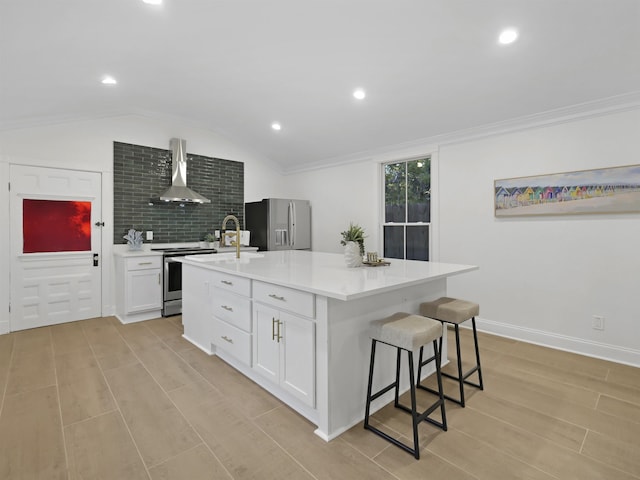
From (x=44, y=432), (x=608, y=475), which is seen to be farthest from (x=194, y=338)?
(x=608, y=475)

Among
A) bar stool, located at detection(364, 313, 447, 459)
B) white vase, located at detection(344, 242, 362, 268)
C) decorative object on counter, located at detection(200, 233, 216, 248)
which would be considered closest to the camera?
Answer: bar stool, located at detection(364, 313, 447, 459)

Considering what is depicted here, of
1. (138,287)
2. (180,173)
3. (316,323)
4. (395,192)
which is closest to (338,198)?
(395,192)

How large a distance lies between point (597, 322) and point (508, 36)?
8.82 ft

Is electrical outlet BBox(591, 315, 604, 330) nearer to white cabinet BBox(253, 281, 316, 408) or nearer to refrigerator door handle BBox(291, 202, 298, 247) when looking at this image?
white cabinet BBox(253, 281, 316, 408)

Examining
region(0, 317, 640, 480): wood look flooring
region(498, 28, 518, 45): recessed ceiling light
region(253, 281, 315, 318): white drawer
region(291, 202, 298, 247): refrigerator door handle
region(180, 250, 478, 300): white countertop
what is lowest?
region(0, 317, 640, 480): wood look flooring

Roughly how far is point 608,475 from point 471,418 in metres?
0.67

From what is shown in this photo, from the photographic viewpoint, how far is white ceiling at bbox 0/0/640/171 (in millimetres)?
2348

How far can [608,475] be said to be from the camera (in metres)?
1.63

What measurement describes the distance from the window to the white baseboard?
1197 millimetres

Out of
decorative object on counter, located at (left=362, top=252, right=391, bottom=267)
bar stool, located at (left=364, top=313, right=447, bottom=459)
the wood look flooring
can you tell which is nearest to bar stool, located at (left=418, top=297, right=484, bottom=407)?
the wood look flooring

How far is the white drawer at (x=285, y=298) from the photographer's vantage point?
1.99 m

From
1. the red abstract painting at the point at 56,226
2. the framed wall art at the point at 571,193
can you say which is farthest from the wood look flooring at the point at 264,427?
the red abstract painting at the point at 56,226

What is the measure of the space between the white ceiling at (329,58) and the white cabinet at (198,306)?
84.0 inches

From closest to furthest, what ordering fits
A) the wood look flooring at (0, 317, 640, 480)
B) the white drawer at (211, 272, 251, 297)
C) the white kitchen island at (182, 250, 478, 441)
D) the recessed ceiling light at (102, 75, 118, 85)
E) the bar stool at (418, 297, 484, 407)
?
the wood look flooring at (0, 317, 640, 480) → the white kitchen island at (182, 250, 478, 441) → the bar stool at (418, 297, 484, 407) → the white drawer at (211, 272, 251, 297) → the recessed ceiling light at (102, 75, 118, 85)
